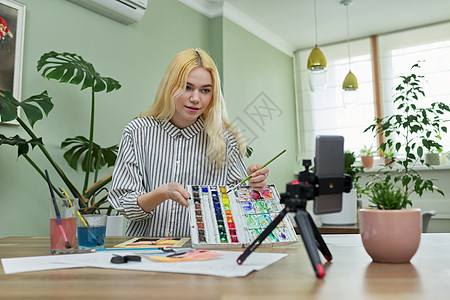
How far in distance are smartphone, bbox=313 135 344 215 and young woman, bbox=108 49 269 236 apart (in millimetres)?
870

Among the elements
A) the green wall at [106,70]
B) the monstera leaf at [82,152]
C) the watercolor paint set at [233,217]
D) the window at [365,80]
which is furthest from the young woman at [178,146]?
the window at [365,80]

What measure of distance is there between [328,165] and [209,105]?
102cm

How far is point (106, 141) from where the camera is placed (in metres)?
2.99

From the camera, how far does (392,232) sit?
2.48 ft

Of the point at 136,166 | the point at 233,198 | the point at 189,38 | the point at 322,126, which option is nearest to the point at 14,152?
the point at 136,166

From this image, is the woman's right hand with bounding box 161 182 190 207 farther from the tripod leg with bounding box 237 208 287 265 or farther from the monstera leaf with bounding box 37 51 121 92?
the monstera leaf with bounding box 37 51 121 92

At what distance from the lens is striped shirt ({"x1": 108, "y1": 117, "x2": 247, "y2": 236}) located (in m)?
1.51

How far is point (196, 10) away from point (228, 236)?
352 cm

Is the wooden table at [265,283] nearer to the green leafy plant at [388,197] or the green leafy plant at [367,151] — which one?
the green leafy plant at [388,197]

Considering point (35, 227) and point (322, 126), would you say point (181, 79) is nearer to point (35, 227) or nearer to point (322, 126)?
point (35, 227)

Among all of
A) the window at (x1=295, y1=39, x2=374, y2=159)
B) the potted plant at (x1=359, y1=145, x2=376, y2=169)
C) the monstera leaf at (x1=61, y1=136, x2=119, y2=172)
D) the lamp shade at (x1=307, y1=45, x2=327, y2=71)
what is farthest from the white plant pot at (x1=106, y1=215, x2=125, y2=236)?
the potted plant at (x1=359, y1=145, x2=376, y2=169)

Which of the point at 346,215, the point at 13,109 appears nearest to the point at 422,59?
the point at 346,215

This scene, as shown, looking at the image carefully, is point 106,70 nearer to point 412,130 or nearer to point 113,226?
point 113,226

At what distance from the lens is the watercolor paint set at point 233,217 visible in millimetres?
1008
